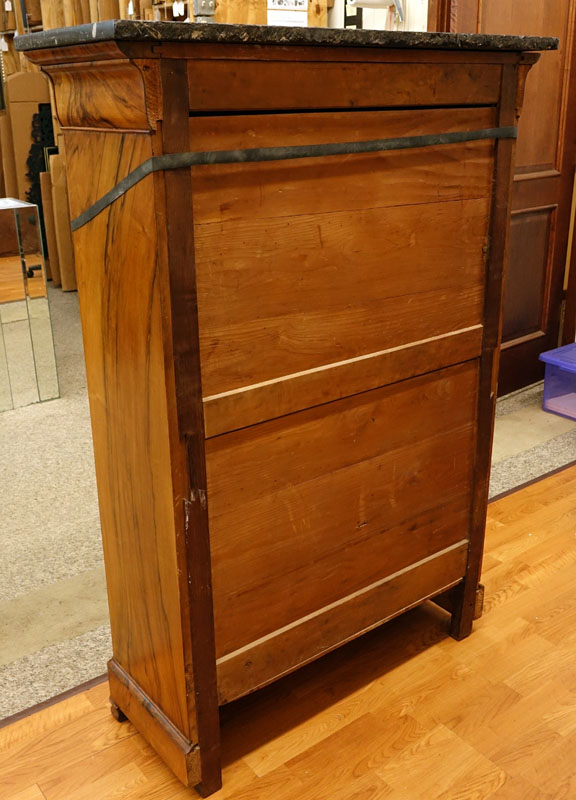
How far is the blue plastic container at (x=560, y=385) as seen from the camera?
3.28m

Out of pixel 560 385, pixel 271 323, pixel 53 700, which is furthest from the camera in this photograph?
pixel 560 385

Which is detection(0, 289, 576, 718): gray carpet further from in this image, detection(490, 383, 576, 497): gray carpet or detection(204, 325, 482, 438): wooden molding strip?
detection(204, 325, 482, 438): wooden molding strip

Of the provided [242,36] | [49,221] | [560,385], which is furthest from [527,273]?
[49,221]

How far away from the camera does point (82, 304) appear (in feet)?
4.92

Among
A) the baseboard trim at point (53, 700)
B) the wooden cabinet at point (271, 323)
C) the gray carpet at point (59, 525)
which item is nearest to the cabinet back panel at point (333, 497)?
the wooden cabinet at point (271, 323)

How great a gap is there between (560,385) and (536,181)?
2.67 feet

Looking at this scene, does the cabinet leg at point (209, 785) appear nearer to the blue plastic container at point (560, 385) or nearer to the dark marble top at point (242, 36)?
the dark marble top at point (242, 36)

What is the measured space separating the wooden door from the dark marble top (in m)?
1.53

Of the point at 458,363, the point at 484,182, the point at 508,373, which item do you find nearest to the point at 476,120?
the point at 484,182

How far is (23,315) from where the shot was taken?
3434 millimetres

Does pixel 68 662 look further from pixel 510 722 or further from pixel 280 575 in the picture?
pixel 510 722

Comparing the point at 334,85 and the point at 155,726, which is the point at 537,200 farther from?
the point at 155,726

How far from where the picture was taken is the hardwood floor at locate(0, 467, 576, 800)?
157 centimetres

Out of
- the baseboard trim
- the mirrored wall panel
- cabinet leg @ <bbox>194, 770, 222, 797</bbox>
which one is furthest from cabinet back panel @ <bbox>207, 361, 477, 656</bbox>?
the mirrored wall panel
